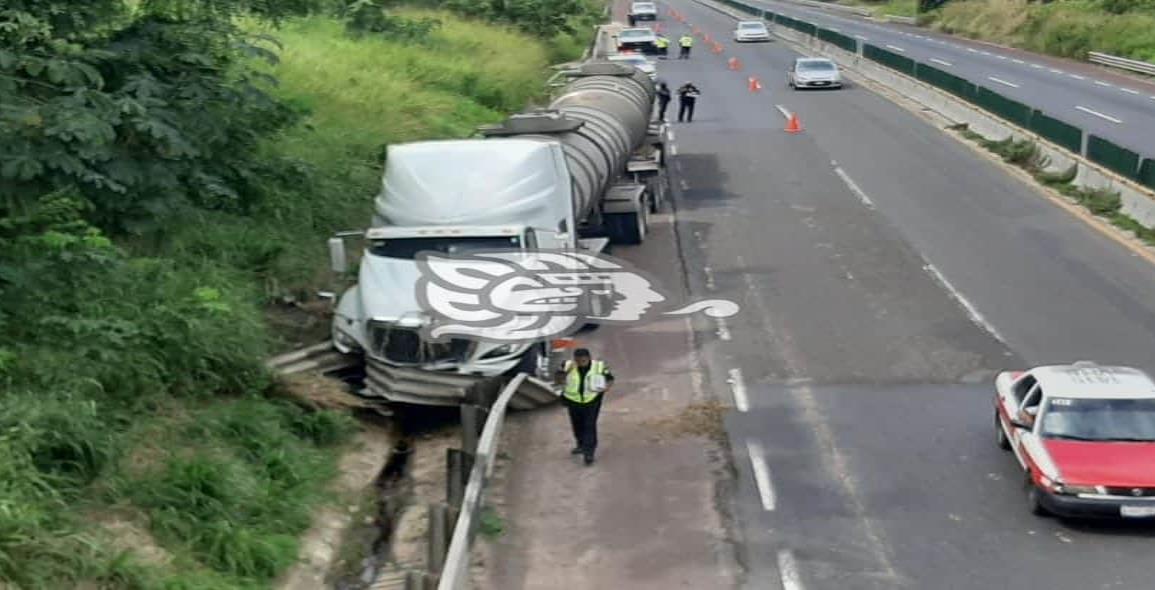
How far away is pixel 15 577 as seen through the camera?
10.4 m

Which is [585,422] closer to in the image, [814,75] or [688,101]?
[688,101]

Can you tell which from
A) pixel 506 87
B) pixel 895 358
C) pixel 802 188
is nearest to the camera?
pixel 895 358

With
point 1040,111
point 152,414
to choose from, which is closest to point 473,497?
point 152,414

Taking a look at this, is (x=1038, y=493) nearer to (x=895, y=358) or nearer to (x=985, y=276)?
(x=895, y=358)

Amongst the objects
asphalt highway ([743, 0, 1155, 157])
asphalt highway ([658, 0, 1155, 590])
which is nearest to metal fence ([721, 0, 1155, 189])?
asphalt highway ([658, 0, 1155, 590])

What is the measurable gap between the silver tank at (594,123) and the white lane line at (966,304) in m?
5.65

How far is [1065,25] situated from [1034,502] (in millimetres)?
61493

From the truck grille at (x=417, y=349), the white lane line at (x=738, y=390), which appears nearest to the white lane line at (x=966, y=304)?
the white lane line at (x=738, y=390)

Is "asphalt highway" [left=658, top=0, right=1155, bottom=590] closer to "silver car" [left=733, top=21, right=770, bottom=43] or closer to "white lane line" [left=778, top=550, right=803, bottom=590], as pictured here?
"white lane line" [left=778, top=550, right=803, bottom=590]

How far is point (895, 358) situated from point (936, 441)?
3380 millimetres

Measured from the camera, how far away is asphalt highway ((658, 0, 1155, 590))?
13180 mm

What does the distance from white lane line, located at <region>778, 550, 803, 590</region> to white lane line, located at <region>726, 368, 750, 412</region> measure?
173 inches

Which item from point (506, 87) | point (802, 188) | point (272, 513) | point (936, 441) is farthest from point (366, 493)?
point (506, 87)

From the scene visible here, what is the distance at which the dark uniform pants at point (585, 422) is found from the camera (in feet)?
50.6
